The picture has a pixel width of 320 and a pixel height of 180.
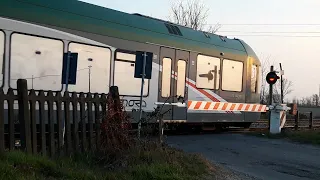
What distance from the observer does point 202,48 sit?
52.0ft

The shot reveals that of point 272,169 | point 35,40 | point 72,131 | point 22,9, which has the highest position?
point 22,9

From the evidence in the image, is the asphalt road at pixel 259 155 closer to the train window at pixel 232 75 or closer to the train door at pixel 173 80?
the train door at pixel 173 80

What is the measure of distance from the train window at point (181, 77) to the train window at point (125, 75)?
6.35ft

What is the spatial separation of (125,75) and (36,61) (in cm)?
303

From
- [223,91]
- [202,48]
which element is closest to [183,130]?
[223,91]

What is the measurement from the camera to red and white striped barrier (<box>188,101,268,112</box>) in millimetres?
15391

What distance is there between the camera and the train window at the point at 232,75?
16825mm

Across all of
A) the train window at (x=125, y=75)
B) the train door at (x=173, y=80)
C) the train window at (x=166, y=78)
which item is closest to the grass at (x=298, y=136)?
the train door at (x=173, y=80)

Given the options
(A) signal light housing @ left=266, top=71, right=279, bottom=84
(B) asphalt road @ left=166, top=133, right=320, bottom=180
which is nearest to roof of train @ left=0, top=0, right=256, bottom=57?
(A) signal light housing @ left=266, top=71, right=279, bottom=84

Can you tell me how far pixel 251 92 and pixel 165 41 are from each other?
5673mm

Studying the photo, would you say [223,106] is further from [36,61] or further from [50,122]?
[50,122]

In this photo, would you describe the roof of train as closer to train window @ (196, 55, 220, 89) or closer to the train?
the train

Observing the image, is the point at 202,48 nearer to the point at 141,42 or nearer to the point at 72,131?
the point at 141,42

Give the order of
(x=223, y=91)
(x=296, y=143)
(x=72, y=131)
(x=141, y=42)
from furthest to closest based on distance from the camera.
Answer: (x=223, y=91), (x=296, y=143), (x=141, y=42), (x=72, y=131)
